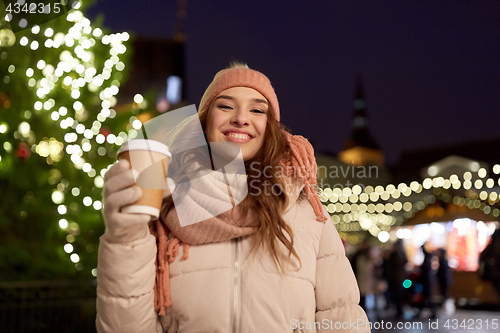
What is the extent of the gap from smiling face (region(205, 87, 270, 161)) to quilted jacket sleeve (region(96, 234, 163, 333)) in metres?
0.64

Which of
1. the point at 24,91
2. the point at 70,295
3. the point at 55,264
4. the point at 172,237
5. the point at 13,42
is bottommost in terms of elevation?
the point at 70,295

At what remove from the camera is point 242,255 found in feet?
5.79

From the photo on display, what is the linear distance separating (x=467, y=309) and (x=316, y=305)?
36.6 ft

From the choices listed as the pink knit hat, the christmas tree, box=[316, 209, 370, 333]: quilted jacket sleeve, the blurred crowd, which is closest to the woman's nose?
the pink knit hat

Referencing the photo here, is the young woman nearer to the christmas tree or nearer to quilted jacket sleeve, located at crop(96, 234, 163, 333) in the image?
quilted jacket sleeve, located at crop(96, 234, 163, 333)

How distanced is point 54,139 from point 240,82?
4.72 m

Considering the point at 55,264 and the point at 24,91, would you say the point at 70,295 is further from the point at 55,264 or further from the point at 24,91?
the point at 24,91

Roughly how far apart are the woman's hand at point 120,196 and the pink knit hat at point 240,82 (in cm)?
92

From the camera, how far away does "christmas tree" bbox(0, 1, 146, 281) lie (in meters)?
5.42

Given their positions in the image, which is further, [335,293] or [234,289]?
[335,293]

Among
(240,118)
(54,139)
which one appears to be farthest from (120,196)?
(54,139)

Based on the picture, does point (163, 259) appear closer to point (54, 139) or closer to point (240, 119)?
point (240, 119)

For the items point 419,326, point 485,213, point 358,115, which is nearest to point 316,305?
point 419,326

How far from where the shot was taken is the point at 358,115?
351 ft
